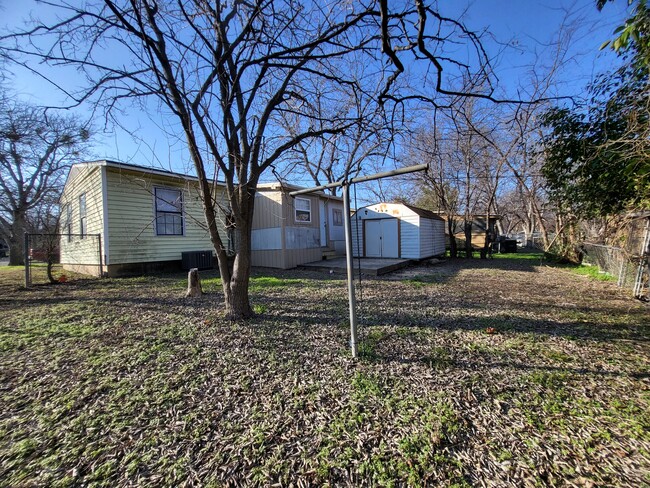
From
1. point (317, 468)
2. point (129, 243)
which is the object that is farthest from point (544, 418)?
point (129, 243)

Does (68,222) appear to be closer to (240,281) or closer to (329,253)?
(329,253)

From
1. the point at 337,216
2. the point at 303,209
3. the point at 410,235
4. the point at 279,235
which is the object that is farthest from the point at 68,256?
the point at 410,235

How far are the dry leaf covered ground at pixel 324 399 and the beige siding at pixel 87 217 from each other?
17.5 ft

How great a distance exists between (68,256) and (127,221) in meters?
5.52

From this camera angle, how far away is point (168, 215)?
9.95 metres

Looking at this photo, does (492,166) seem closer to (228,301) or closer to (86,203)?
(228,301)

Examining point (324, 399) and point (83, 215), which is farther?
point (83, 215)

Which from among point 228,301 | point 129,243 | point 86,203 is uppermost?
point 86,203

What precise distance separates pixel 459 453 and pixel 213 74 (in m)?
4.93

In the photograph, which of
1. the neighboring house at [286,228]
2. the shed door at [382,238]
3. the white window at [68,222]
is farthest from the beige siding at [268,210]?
the white window at [68,222]

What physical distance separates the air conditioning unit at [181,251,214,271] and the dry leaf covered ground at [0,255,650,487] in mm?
5320

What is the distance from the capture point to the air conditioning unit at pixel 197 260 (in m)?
10.1

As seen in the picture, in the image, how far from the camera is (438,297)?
6.04 m

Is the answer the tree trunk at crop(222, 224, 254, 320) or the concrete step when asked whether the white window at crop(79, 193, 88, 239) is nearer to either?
the concrete step
